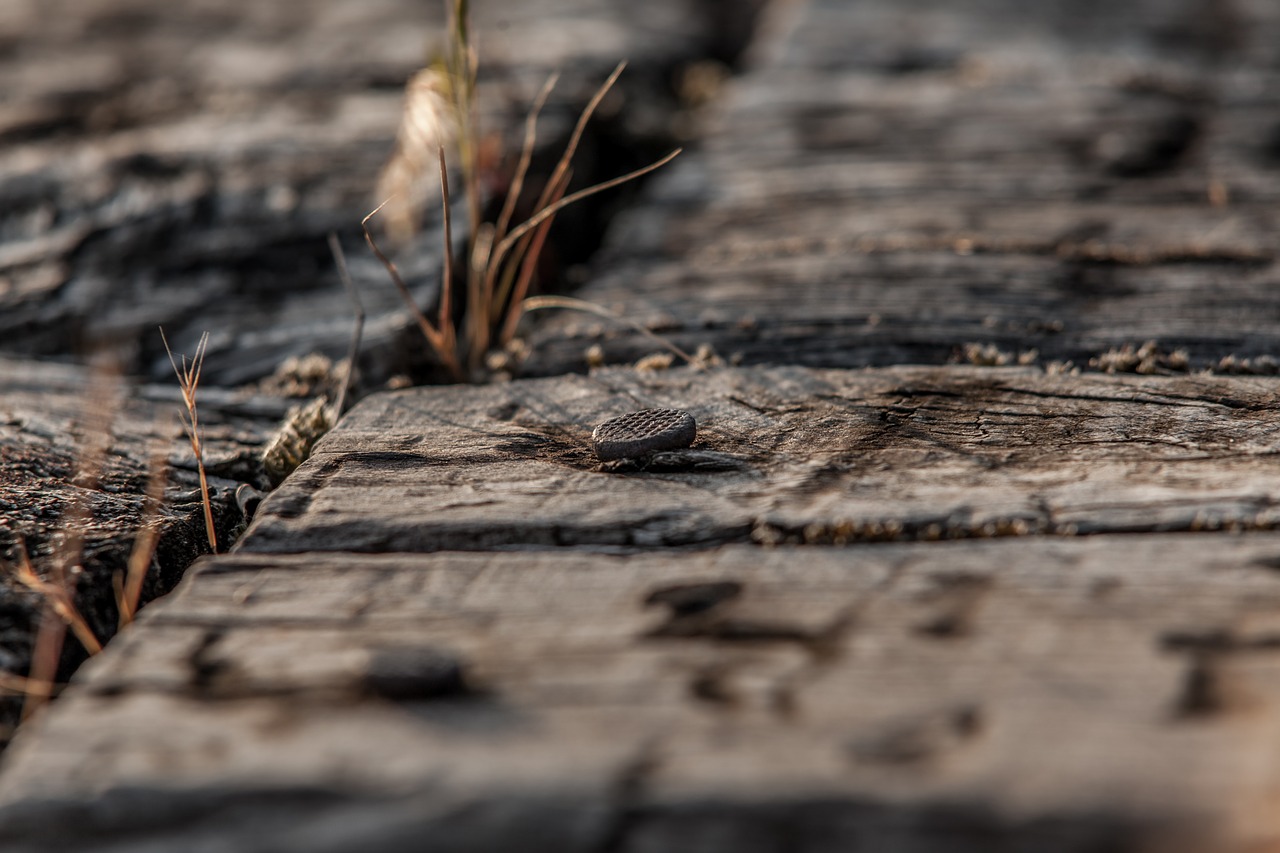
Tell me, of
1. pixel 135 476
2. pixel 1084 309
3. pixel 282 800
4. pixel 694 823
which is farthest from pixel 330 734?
pixel 1084 309

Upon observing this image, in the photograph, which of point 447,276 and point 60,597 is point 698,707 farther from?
point 447,276

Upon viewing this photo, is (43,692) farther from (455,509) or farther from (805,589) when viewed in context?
(805,589)

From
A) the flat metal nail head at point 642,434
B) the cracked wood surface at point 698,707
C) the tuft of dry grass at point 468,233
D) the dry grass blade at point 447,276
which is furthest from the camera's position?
the tuft of dry grass at point 468,233

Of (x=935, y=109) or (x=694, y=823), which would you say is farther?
(x=935, y=109)

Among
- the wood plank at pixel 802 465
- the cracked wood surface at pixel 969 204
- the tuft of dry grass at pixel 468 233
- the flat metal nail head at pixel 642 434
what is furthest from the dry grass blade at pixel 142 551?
the cracked wood surface at pixel 969 204

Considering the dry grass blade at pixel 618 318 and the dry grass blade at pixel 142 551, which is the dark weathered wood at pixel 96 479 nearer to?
the dry grass blade at pixel 142 551
